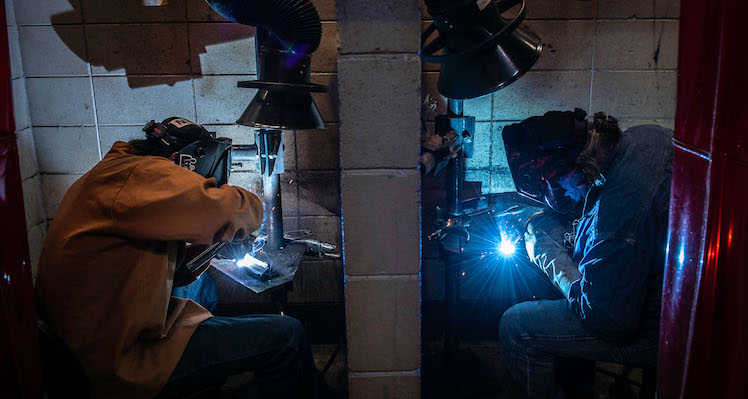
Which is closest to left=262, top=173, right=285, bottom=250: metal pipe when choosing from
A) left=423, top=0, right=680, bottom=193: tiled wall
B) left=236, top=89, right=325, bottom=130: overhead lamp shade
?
left=236, top=89, right=325, bottom=130: overhead lamp shade

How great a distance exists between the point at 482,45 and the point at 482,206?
4.48 ft

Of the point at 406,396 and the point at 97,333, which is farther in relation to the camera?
the point at 406,396

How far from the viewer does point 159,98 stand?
141 inches

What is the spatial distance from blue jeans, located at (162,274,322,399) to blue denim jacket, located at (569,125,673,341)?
1401mm

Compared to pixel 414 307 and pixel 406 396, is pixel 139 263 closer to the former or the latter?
pixel 414 307

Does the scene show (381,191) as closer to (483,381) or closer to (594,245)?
(594,245)

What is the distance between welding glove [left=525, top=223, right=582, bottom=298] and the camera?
2562mm

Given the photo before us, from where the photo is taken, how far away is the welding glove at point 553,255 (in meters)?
2.56

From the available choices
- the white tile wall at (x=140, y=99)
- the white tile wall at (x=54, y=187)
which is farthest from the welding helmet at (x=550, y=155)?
the white tile wall at (x=54, y=187)

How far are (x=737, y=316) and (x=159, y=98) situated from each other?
355cm

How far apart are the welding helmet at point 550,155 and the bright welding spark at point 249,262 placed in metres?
1.52

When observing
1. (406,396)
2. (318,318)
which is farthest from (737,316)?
(318,318)

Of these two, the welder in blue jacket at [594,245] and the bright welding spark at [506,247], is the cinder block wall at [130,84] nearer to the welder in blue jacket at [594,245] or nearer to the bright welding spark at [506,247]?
the bright welding spark at [506,247]

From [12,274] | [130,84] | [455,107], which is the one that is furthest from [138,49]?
[12,274]
